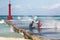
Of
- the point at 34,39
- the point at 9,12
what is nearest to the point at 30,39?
the point at 34,39

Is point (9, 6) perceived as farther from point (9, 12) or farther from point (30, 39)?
point (30, 39)

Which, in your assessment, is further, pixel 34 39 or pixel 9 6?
pixel 9 6

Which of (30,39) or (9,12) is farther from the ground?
(30,39)

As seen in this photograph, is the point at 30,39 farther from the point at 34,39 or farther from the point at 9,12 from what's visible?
the point at 9,12

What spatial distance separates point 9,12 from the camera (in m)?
40.1

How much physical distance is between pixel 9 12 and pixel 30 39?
1114 inches

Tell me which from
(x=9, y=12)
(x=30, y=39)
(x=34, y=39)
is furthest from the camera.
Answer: (x=9, y=12)

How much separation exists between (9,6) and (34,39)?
29570mm

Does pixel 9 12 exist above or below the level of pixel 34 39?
below

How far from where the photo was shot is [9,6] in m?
40.4

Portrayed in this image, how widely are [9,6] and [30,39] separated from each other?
94.3 ft

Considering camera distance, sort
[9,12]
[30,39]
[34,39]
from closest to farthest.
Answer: [34,39], [30,39], [9,12]

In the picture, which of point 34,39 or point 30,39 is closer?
point 34,39

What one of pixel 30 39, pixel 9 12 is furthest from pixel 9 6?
pixel 30 39
